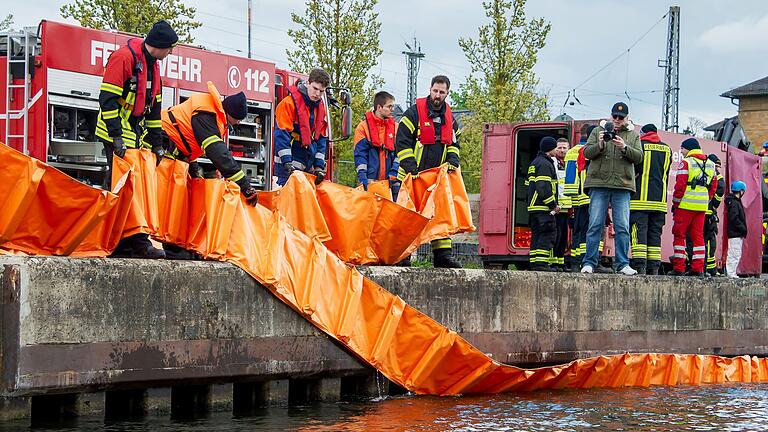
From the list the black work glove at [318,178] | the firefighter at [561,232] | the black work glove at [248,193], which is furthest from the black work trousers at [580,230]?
the black work glove at [248,193]

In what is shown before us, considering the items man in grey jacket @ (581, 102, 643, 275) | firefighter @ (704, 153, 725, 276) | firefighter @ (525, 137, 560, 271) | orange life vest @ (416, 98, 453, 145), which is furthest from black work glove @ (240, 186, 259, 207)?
firefighter @ (704, 153, 725, 276)

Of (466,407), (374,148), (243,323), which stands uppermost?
(374,148)

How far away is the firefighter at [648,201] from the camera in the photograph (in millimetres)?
13156

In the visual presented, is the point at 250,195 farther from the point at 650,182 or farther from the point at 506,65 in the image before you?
the point at 506,65

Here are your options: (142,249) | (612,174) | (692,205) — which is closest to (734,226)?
(692,205)

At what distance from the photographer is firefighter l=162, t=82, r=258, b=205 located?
9.32 m

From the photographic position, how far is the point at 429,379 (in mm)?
9859

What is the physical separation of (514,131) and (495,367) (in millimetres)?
8186

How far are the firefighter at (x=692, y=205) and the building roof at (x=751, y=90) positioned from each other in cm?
4860

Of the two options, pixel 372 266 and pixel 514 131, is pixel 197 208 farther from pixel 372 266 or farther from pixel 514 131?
pixel 514 131

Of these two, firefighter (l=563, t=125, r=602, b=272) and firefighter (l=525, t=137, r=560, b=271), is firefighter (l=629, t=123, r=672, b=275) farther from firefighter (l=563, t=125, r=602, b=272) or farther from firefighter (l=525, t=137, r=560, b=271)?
firefighter (l=525, t=137, r=560, b=271)

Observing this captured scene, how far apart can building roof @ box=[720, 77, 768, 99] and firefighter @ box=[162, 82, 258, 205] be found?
179ft

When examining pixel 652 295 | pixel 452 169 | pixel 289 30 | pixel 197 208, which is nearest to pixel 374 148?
pixel 452 169

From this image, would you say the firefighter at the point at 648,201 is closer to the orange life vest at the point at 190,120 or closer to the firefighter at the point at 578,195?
the firefighter at the point at 578,195
